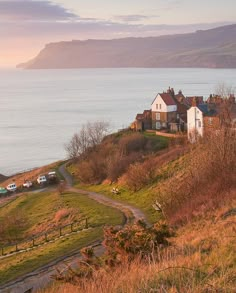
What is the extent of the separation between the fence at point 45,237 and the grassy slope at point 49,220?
73 cm

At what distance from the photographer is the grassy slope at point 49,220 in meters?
18.9

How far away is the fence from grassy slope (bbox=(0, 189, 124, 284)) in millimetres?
731

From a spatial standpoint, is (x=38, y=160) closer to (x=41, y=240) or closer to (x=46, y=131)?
(x=46, y=131)

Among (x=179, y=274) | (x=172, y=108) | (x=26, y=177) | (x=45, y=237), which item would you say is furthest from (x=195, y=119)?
(x=179, y=274)

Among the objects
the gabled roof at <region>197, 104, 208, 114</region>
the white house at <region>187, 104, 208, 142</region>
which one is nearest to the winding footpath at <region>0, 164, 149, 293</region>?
the white house at <region>187, 104, 208, 142</region>

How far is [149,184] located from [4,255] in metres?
15.3

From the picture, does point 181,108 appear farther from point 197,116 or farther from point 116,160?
point 116,160

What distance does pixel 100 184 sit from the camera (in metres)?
44.2

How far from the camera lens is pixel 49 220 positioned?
104ft

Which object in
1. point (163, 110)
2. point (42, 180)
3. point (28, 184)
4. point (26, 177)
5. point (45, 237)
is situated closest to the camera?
point (45, 237)

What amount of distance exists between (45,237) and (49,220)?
636 cm

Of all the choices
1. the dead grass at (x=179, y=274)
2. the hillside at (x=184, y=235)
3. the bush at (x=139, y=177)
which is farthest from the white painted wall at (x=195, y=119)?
the dead grass at (x=179, y=274)

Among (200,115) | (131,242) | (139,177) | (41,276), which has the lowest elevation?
(41,276)

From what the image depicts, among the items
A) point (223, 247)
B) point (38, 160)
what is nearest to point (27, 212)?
point (223, 247)
